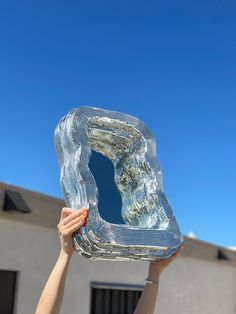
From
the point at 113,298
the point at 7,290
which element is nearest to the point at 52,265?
the point at 7,290

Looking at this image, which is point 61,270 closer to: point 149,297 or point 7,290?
point 149,297

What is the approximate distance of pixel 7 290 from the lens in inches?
335

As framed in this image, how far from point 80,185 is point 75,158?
149mm

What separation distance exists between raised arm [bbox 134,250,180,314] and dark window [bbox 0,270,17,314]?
5.71 meters

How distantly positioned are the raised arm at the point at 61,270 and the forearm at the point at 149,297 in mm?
545

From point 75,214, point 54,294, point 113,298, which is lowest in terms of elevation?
point 54,294

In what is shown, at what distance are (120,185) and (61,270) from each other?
84 cm

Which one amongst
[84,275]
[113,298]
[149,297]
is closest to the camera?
[149,297]

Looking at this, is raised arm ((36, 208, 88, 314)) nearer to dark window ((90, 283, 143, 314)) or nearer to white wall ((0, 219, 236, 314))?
white wall ((0, 219, 236, 314))

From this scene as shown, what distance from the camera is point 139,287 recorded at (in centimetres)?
1138

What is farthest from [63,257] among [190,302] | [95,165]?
[190,302]

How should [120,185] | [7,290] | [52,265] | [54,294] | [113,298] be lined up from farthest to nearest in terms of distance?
A: 1. [113,298]
2. [52,265]
3. [7,290]
4. [120,185]
5. [54,294]

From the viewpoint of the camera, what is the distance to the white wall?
8586mm

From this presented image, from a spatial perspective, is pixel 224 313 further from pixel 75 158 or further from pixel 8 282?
pixel 75 158
